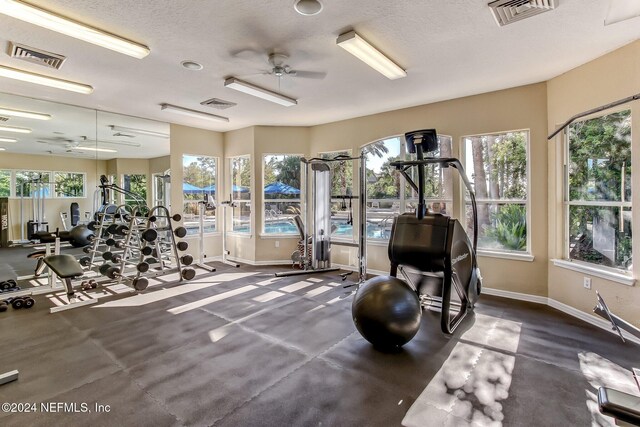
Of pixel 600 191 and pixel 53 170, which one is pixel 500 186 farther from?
pixel 53 170

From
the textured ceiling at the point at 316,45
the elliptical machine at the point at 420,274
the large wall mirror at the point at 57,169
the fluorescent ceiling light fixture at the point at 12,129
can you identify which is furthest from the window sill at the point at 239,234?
the elliptical machine at the point at 420,274

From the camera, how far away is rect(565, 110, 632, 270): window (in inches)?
129

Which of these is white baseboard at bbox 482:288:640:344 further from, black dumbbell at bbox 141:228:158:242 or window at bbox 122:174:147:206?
window at bbox 122:174:147:206

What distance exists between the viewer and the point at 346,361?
268 centimetres

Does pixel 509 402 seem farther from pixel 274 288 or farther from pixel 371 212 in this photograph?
pixel 371 212

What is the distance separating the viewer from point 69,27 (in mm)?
2535

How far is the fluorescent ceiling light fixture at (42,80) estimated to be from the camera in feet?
11.5

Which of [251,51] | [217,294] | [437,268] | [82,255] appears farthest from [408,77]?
[82,255]

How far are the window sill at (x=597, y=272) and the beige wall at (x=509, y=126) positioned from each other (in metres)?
0.28

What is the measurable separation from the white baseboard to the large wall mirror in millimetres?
5838

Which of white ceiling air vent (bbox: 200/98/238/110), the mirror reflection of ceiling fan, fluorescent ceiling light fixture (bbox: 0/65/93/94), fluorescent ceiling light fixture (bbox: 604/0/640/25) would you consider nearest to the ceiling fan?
white ceiling air vent (bbox: 200/98/238/110)

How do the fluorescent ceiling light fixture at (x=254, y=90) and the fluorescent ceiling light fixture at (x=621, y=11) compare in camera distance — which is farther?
the fluorescent ceiling light fixture at (x=254, y=90)

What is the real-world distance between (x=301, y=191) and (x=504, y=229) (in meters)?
3.69

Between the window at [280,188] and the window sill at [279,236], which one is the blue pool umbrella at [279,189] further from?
the window sill at [279,236]
